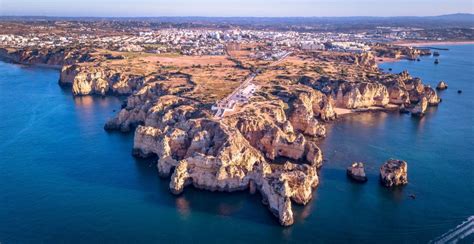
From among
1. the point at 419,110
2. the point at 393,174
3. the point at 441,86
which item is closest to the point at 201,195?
the point at 393,174

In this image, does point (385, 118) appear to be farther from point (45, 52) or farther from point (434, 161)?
point (45, 52)

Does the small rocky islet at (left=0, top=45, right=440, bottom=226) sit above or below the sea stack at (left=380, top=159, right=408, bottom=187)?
above

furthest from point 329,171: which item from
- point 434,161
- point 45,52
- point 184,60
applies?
point 45,52

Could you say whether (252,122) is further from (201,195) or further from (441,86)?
(441,86)

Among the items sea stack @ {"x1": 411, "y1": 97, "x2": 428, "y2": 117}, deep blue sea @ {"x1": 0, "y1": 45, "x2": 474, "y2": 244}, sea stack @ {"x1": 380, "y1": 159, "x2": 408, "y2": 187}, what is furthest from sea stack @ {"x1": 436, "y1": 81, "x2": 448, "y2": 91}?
sea stack @ {"x1": 380, "y1": 159, "x2": 408, "y2": 187}

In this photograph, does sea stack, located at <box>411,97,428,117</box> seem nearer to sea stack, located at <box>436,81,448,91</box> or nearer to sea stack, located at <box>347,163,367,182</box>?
sea stack, located at <box>436,81,448,91</box>

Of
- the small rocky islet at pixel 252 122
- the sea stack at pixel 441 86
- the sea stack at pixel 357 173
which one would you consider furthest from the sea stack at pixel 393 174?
A: the sea stack at pixel 441 86
